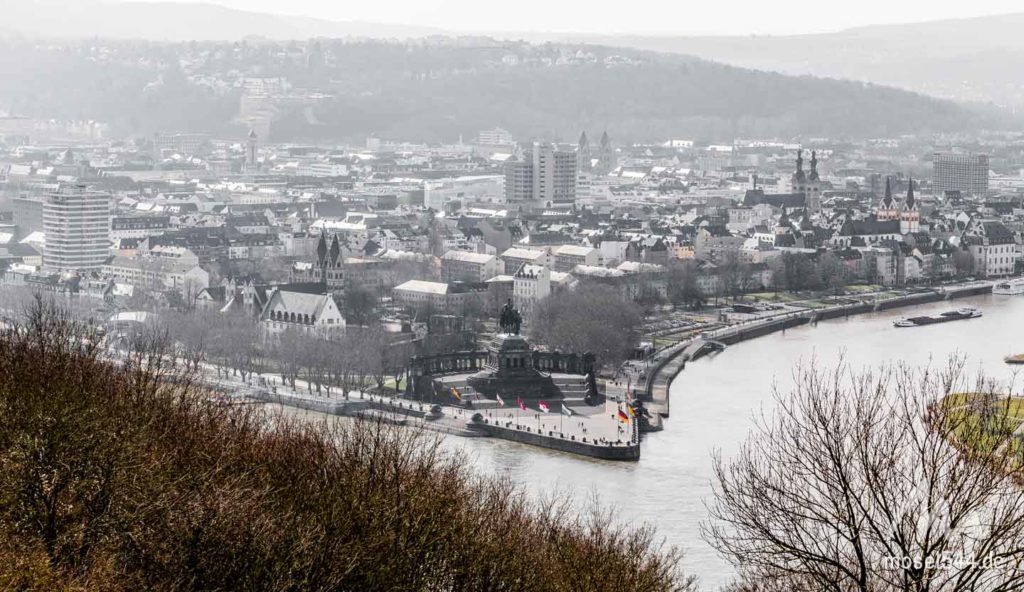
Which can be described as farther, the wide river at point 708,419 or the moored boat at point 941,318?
the moored boat at point 941,318

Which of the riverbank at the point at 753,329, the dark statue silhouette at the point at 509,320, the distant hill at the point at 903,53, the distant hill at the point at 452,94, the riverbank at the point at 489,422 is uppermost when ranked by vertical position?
the distant hill at the point at 903,53

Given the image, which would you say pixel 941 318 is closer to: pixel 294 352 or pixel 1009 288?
pixel 1009 288

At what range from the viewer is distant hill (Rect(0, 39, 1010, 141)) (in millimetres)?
69375

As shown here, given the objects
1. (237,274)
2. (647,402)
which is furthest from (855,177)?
(647,402)

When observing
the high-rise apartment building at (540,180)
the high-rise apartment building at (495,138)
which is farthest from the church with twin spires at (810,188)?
the high-rise apartment building at (495,138)

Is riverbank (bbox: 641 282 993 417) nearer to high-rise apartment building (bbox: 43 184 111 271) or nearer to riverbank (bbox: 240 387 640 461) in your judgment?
riverbank (bbox: 240 387 640 461)

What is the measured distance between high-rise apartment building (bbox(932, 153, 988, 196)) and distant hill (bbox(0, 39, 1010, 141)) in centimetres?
2037

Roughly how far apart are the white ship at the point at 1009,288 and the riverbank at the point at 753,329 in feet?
0.54

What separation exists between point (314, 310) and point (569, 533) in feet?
39.9

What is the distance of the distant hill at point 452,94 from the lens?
69375mm

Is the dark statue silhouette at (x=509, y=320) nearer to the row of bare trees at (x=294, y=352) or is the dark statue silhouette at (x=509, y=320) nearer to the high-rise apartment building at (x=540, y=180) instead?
the row of bare trees at (x=294, y=352)

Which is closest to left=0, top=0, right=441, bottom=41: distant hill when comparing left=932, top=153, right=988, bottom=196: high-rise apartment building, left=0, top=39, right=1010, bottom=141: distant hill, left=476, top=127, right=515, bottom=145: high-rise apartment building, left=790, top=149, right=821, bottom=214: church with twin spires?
left=0, top=39, right=1010, bottom=141: distant hill

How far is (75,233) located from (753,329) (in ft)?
35.6

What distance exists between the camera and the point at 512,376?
1698cm
